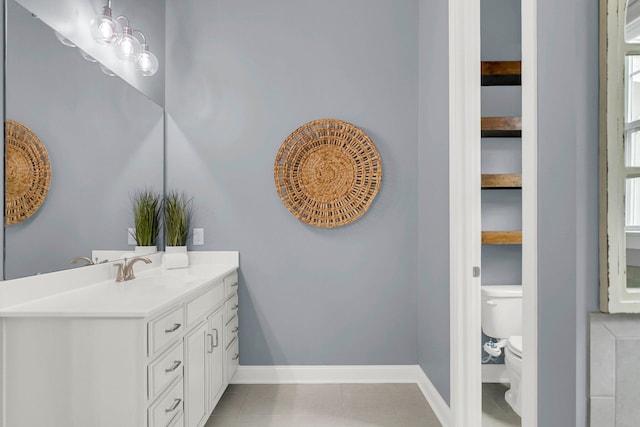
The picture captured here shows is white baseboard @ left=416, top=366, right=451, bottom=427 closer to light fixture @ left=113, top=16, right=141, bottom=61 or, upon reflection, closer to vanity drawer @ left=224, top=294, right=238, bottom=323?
vanity drawer @ left=224, top=294, right=238, bottom=323

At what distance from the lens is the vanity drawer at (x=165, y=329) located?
152 cm

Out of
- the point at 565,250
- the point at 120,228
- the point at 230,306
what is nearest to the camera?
the point at 565,250

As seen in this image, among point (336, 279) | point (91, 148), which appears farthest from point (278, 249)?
point (91, 148)

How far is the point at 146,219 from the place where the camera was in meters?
2.61

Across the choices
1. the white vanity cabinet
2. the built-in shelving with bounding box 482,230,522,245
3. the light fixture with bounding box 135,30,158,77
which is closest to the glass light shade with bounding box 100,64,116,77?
the light fixture with bounding box 135,30,158,77

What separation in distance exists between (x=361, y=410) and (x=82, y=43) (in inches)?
101

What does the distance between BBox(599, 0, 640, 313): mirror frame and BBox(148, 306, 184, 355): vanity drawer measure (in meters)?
1.45

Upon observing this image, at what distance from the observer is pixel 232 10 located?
2887 mm

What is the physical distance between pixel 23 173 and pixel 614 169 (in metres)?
2.03

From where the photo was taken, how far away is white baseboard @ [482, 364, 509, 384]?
279 cm

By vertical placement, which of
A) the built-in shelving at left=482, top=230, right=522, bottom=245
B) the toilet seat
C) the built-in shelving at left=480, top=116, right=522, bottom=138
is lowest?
the toilet seat

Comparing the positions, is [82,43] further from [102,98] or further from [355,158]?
[355,158]

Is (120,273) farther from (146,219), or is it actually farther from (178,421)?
(178,421)

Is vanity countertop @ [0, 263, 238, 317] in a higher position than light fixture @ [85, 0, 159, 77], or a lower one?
lower
